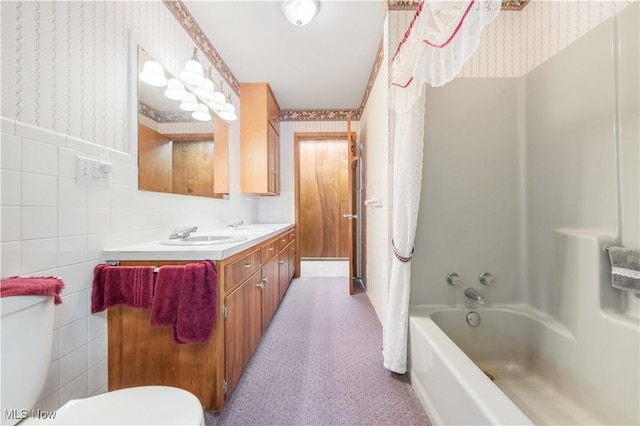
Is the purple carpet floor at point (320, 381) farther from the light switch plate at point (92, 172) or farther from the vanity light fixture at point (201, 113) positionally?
the vanity light fixture at point (201, 113)

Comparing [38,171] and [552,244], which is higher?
[38,171]

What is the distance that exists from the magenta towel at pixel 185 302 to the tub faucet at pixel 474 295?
1.46m

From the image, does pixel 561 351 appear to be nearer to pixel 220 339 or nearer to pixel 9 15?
pixel 220 339

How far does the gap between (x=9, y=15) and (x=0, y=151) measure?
0.48m

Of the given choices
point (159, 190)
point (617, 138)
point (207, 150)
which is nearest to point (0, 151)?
point (159, 190)

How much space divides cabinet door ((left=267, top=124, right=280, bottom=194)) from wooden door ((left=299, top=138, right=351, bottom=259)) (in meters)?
1.37

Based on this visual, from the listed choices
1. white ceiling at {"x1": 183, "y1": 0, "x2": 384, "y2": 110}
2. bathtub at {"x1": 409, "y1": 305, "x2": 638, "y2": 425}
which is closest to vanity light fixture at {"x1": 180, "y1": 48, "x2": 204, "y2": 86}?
white ceiling at {"x1": 183, "y1": 0, "x2": 384, "y2": 110}

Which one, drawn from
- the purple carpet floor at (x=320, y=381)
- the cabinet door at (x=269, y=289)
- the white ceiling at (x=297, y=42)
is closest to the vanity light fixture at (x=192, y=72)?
the white ceiling at (x=297, y=42)

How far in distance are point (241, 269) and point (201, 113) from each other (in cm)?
131

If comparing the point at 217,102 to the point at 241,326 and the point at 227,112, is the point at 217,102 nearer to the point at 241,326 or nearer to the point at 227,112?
the point at 227,112

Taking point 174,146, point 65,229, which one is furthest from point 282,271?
point 65,229

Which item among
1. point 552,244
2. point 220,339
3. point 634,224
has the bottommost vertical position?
point 220,339

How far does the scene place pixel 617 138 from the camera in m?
1.04

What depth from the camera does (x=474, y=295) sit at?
1.42 m
